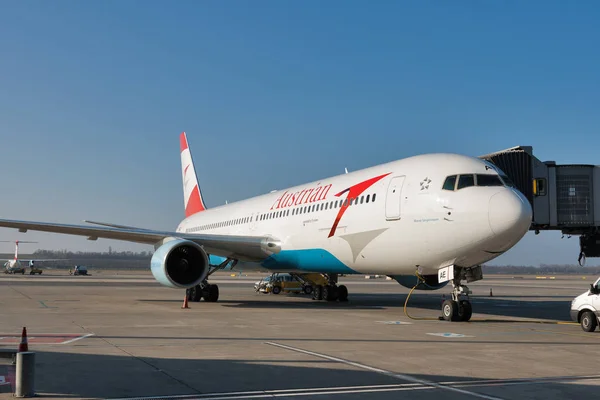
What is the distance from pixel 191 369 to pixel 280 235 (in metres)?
13.7

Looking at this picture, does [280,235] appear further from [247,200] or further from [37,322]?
[37,322]

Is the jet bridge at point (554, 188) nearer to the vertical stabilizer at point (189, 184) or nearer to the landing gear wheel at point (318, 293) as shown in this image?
the landing gear wheel at point (318, 293)

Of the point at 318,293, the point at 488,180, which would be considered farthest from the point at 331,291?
the point at 488,180

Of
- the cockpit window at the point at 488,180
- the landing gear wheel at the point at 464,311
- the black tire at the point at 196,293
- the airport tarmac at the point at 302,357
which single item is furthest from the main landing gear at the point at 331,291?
the cockpit window at the point at 488,180

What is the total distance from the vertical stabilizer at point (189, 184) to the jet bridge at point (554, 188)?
19.7m

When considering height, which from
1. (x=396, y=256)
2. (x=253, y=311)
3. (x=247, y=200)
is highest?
(x=247, y=200)

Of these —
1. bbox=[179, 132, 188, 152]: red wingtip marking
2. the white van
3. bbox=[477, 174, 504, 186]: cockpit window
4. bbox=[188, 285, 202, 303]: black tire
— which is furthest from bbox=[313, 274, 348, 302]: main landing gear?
bbox=[179, 132, 188, 152]: red wingtip marking

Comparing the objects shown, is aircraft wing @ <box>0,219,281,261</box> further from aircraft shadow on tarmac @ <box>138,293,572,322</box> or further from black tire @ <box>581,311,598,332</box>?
black tire @ <box>581,311,598,332</box>

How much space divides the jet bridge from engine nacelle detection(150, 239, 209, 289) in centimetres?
976

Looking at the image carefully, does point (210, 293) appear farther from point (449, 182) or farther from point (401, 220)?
point (449, 182)

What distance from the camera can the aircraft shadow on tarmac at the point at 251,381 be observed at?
263 inches

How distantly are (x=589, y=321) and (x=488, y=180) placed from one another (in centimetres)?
373

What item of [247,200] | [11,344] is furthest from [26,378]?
[247,200]

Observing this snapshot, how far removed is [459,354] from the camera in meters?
9.66
